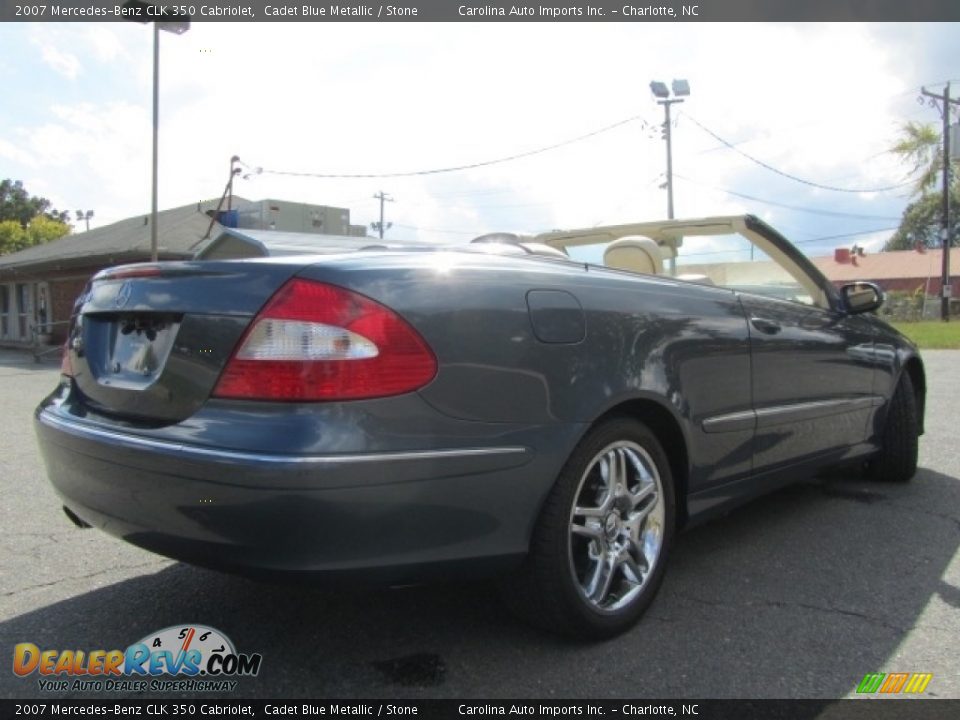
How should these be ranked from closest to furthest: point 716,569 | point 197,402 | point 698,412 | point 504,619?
1. point 197,402
2. point 504,619
3. point 698,412
4. point 716,569

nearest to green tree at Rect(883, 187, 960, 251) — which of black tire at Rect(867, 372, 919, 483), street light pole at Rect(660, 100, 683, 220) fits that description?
street light pole at Rect(660, 100, 683, 220)

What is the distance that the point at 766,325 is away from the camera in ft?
11.0

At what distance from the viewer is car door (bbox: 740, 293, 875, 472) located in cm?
332

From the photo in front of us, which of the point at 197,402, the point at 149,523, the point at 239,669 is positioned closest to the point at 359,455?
the point at 197,402

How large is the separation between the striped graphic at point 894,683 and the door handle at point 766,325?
1.45 m

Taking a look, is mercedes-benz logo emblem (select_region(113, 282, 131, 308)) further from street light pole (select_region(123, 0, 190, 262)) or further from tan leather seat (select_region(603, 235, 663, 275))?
street light pole (select_region(123, 0, 190, 262))

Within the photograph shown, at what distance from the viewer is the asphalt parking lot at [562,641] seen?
2285mm

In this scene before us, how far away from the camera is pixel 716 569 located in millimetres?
3230

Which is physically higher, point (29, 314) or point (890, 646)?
point (29, 314)

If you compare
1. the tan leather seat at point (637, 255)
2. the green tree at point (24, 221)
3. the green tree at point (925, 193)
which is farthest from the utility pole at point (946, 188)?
the green tree at point (24, 221)

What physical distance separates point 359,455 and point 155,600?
1426 millimetres

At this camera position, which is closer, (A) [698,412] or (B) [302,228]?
(A) [698,412]

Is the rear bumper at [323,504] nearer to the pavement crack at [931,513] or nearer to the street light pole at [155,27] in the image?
the pavement crack at [931,513]

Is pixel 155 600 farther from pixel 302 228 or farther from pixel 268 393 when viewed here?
pixel 302 228
